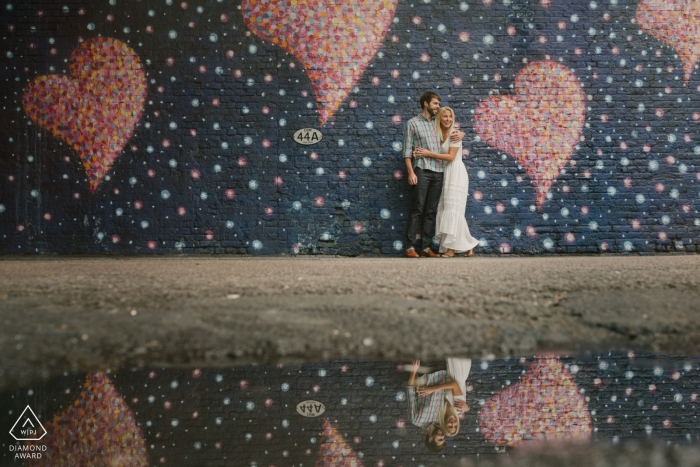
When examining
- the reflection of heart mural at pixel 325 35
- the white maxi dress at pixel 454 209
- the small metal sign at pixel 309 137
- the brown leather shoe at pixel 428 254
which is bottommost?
the brown leather shoe at pixel 428 254

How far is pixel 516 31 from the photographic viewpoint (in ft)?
25.5

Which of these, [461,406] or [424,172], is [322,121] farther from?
[461,406]

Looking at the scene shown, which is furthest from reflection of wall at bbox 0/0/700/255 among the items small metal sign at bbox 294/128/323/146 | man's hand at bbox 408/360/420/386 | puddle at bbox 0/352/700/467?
puddle at bbox 0/352/700/467

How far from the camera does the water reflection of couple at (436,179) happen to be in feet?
23.9

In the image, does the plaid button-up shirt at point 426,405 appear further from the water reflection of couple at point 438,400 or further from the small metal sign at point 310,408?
the small metal sign at point 310,408

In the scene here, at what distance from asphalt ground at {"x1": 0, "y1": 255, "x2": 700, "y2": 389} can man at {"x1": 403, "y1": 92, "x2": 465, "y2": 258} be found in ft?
12.0

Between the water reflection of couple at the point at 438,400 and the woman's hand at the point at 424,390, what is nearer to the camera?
the water reflection of couple at the point at 438,400

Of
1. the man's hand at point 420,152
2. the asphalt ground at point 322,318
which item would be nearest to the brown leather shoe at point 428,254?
the man's hand at point 420,152

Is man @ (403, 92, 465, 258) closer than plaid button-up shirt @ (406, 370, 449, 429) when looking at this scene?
No

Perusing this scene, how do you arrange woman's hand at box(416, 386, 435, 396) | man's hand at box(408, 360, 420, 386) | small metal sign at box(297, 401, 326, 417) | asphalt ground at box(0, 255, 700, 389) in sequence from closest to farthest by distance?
small metal sign at box(297, 401, 326, 417), woman's hand at box(416, 386, 435, 396), man's hand at box(408, 360, 420, 386), asphalt ground at box(0, 255, 700, 389)

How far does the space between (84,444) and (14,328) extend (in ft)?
4.15

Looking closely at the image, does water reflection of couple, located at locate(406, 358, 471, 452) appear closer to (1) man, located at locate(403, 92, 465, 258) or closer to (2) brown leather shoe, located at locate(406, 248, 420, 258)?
(2) brown leather shoe, located at locate(406, 248, 420, 258)

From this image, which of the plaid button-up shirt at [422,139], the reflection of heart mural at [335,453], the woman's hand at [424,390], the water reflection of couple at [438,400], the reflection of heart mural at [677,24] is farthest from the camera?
the reflection of heart mural at [677,24]

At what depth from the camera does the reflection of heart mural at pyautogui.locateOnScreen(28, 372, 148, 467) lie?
128cm
